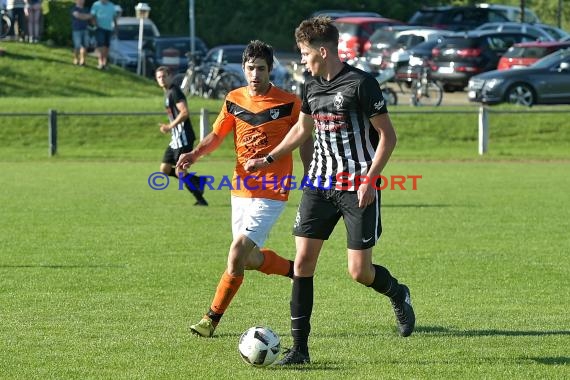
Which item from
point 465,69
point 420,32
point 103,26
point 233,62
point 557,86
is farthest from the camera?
point 420,32

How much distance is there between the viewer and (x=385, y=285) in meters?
7.70

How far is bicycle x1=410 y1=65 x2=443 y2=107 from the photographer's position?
31691 mm

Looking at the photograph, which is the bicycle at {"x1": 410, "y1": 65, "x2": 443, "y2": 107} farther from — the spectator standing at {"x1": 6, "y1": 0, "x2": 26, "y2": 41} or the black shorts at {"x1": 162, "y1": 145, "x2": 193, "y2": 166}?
the black shorts at {"x1": 162, "y1": 145, "x2": 193, "y2": 166}

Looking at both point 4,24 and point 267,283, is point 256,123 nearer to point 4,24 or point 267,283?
point 267,283

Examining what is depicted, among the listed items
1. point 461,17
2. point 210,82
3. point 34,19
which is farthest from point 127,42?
point 461,17

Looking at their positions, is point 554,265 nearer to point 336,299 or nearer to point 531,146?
point 336,299

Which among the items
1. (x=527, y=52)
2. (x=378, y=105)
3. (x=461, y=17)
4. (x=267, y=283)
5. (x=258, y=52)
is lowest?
(x=267, y=283)

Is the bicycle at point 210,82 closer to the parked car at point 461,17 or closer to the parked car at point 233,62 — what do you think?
the parked car at point 233,62

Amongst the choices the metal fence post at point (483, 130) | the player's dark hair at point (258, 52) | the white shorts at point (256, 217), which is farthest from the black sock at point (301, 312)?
the metal fence post at point (483, 130)

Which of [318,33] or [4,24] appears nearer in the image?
[318,33]

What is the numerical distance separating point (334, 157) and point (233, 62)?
30260 millimetres

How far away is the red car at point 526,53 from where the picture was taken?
1378 inches

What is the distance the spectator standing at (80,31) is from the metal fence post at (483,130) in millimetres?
11841

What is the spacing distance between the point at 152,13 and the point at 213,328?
1755 inches
